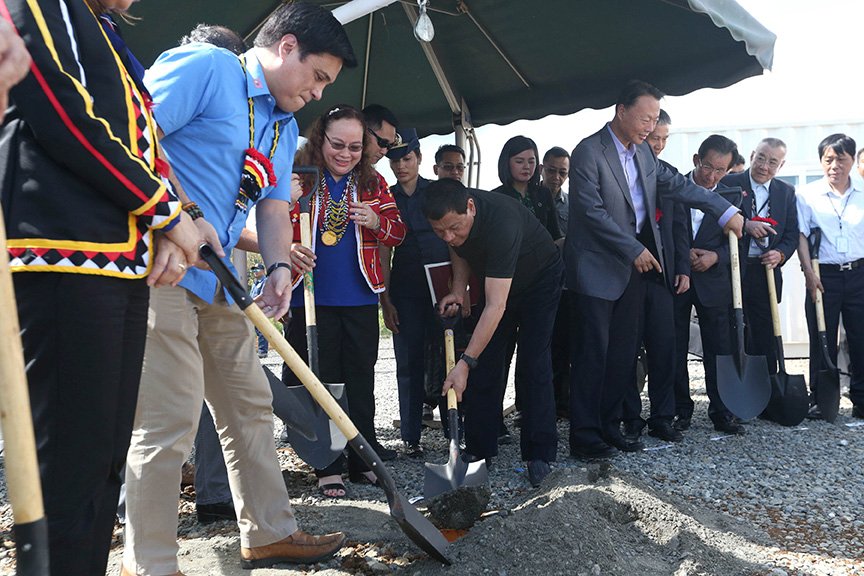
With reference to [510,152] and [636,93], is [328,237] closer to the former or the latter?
[510,152]

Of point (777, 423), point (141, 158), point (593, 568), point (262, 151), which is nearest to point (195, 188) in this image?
point (262, 151)

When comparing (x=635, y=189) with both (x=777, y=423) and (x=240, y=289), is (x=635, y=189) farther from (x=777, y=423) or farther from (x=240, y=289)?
(x=240, y=289)

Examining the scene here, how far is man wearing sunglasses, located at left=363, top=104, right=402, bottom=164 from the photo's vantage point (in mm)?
4207

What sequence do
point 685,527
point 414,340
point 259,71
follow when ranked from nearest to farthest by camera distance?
point 259,71 < point 685,527 < point 414,340

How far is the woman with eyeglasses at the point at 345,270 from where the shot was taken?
150 inches

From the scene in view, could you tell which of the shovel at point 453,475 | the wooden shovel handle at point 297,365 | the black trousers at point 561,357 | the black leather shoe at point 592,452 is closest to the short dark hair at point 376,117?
the shovel at point 453,475

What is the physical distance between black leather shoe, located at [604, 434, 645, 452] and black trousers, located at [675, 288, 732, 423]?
79cm

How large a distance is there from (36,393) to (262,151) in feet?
4.20

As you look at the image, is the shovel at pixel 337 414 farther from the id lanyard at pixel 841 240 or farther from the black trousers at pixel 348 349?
the id lanyard at pixel 841 240

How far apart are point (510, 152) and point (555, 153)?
83 cm

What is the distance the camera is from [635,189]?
4.64 metres

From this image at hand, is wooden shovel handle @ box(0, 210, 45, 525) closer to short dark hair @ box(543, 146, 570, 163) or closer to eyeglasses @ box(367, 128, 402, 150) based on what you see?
eyeglasses @ box(367, 128, 402, 150)

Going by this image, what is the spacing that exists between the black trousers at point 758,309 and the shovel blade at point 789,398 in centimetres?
33

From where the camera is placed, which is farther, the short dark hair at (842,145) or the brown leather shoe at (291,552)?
the short dark hair at (842,145)
